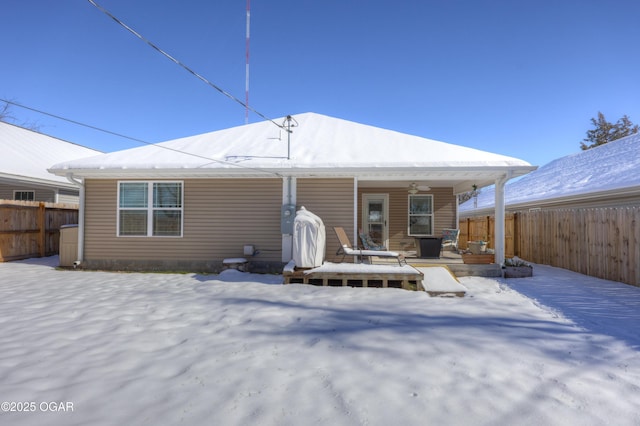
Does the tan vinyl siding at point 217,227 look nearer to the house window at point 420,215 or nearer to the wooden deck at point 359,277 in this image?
the wooden deck at point 359,277

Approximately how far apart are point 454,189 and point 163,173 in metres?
9.20

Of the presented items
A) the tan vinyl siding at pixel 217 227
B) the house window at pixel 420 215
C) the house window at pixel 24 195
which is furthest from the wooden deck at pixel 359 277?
the house window at pixel 24 195

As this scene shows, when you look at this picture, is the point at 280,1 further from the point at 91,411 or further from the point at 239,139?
the point at 91,411

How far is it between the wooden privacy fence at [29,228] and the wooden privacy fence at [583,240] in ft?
50.9

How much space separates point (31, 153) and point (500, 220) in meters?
18.4

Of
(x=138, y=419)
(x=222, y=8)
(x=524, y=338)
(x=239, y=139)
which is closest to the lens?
(x=138, y=419)

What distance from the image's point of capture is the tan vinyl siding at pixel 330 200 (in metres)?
7.96

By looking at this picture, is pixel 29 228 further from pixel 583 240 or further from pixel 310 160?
pixel 583 240

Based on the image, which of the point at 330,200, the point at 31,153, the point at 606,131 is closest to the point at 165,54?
the point at 330,200

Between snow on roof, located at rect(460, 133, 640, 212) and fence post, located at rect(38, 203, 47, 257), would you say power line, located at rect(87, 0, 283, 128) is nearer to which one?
fence post, located at rect(38, 203, 47, 257)

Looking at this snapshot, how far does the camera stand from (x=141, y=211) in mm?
8266

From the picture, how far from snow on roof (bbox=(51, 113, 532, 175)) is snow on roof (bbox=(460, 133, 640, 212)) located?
4.63 meters

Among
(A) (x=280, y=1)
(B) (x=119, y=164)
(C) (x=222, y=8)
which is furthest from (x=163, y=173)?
(A) (x=280, y=1)

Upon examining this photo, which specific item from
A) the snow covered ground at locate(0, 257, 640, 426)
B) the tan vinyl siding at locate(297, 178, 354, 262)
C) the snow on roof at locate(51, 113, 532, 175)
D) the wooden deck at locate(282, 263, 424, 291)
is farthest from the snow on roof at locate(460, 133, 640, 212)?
the tan vinyl siding at locate(297, 178, 354, 262)
